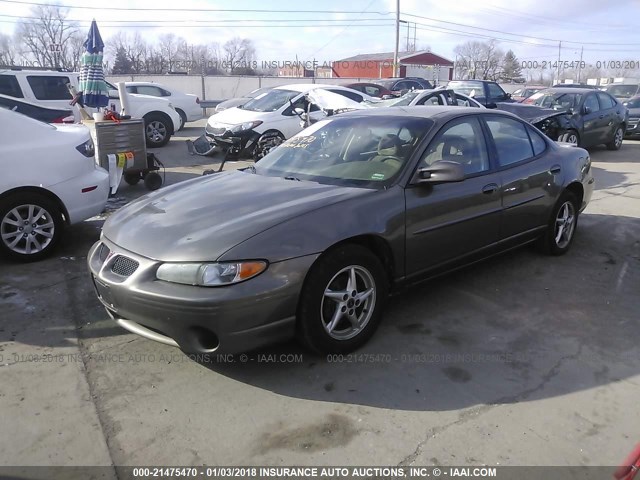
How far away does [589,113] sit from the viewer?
40.3 feet

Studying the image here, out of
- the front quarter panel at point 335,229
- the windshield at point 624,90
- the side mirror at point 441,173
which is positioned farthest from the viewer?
the windshield at point 624,90

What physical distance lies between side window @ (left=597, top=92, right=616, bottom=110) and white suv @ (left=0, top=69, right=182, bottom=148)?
10833mm

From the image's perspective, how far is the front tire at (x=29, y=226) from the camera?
195 inches

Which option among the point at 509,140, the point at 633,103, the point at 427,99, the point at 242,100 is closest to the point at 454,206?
the point at 509,140

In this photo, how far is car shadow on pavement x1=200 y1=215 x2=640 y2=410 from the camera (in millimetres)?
3078

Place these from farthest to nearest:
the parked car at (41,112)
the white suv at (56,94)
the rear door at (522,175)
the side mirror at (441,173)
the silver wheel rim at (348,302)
Answer: the white suv at (56,94) < the parked car at (41,112) < the rear door at (522,175) < the side mirror at (441,173) < the silver wheel rim at (348,302)

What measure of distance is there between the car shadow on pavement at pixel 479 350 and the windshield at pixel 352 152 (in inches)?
43.4

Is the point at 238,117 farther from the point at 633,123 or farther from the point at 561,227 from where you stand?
the point at 633,123

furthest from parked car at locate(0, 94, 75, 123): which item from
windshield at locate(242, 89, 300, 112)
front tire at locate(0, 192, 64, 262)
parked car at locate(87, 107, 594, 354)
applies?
parked car at locate(87, 107, 594, 354)

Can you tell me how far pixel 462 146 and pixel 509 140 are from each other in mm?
702

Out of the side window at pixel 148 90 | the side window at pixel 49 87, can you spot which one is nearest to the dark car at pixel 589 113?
the side window at pixel 148 90

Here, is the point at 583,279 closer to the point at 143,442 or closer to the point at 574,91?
the point at 143,442

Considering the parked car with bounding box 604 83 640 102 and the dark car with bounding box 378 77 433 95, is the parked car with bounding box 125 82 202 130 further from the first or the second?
the parked car with bounding box 604 83 640 102

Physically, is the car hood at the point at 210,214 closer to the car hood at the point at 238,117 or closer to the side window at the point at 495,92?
the car hood at the point at 238,117
